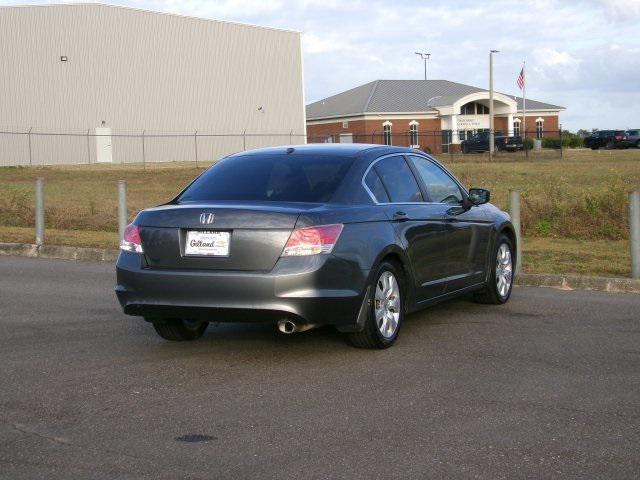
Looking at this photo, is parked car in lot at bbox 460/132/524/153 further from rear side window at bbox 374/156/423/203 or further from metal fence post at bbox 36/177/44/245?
rear side window at bbox 374/156/423/203

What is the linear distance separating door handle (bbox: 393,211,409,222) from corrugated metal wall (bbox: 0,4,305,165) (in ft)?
148

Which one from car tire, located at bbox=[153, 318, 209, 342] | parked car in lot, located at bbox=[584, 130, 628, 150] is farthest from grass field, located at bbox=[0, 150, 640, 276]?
parked car in lot, located at bbox=[584, 130, 628, 150]

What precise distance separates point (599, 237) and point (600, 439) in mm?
11722

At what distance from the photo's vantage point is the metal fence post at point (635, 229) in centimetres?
1116

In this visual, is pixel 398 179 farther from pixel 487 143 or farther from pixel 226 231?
pixel 487 143

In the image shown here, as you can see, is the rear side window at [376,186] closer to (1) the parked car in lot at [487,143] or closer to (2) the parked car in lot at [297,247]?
(2) the parked car in lot at [297,247]

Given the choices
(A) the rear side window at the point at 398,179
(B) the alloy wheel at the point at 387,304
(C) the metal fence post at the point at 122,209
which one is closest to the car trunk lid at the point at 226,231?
(B) the alloy wheel at the point at 387,304

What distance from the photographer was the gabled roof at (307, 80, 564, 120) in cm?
7600

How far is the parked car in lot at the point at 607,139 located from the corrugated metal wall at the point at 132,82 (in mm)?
23322

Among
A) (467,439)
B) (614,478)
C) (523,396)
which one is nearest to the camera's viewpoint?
(614,478)

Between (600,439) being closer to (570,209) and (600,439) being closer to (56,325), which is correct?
(56,325)

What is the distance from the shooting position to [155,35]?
5862cm

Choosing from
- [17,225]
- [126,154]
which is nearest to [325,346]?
[17,225]

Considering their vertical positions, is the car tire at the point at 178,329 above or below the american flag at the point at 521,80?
below
